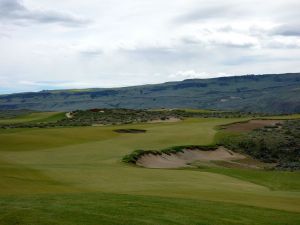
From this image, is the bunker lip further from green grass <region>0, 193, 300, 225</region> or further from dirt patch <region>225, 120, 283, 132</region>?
green grass <region>0, 193, 300, 225</region>

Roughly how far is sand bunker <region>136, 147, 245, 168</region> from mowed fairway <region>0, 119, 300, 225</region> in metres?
3.00

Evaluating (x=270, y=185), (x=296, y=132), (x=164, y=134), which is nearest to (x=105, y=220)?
(x=270, y=185)

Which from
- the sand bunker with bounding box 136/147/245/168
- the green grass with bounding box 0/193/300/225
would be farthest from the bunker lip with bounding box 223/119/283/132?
the green grass with bounding box 0/193/300/225

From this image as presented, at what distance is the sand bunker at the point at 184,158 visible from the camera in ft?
147

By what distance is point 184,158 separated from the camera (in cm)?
4959

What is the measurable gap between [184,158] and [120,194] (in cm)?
2829

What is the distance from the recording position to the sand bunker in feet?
147

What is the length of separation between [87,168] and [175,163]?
15.1 m

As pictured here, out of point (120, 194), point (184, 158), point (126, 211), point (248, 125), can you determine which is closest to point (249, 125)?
point (248, 125)

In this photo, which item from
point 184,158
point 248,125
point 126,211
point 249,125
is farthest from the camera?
point 248,125

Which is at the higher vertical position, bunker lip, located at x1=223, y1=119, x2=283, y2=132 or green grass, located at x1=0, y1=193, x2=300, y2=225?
green grass, located at x1=0, y1=193, x2=300, y2=225

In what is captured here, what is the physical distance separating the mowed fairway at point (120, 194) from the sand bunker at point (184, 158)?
3.00 meters

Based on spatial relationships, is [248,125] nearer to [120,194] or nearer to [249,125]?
[249,125]

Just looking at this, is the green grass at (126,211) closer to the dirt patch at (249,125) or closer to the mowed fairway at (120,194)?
the mowed fairway at (120,194)
